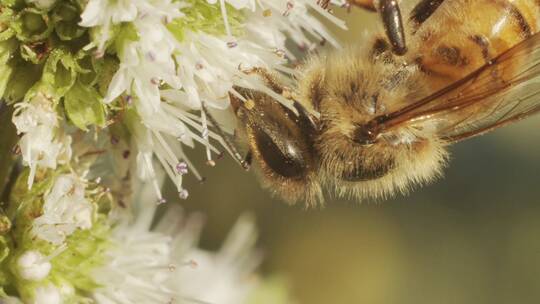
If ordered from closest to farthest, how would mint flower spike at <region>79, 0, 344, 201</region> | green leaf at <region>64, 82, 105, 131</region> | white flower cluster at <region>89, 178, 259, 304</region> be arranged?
mint flower spike at <region>79, 0, 344, 201</region> < green leaf at <region>64, 82, 105, 131</region> < white flower cluster at <region>89, 178, 259, 304</region>

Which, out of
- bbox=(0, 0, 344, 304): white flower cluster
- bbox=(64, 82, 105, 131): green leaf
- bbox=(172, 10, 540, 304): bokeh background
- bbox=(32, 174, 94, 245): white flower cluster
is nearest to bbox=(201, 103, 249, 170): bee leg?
bbox=(0, 0, 344, 304): white flower cluster

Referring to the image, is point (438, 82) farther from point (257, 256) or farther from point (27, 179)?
point (257, 256)

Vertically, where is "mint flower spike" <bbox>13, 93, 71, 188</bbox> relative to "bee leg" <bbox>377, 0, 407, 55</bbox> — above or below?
below

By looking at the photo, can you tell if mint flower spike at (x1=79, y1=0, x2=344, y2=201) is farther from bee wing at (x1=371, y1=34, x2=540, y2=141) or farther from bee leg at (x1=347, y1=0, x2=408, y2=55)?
bee wing at (x1=371, y1=34, x2=540, y2=141)

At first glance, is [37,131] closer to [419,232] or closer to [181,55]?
[181,55]

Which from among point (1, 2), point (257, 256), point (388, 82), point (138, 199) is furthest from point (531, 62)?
point (257, 256)

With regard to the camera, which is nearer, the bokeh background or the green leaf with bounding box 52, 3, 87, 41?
the green leaf with bounding box 52, 3, 87, 41

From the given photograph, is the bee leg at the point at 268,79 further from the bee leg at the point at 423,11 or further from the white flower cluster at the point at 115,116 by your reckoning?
the bee leg at the point at 423,11

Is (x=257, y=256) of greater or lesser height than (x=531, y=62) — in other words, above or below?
below

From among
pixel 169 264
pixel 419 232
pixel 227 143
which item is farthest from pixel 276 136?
pixel 419 232
